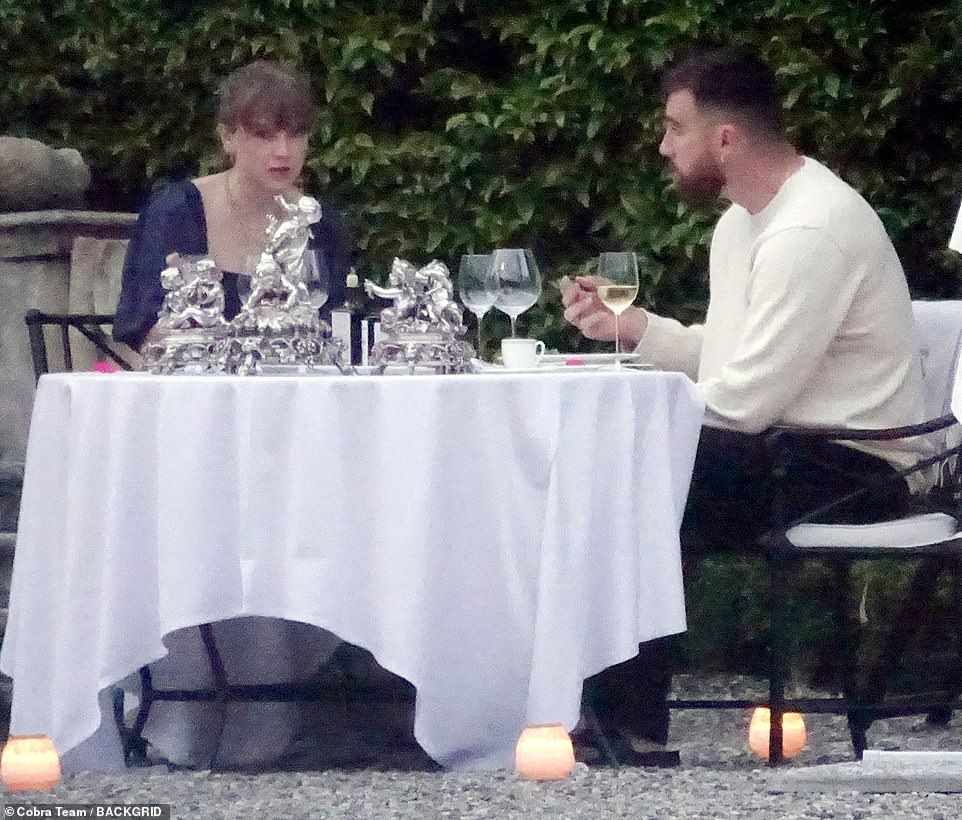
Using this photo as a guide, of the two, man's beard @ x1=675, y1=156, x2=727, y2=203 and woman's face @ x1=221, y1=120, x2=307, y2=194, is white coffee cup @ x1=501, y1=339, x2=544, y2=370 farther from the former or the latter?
woman's face @ x1=221, y1=120, x2=307, y2=194

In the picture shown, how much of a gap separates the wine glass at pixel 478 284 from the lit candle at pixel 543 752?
0.80 meters

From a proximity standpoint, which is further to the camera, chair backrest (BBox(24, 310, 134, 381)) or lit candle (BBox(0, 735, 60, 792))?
chair backrest (BBox(24, 310, 134, 381))

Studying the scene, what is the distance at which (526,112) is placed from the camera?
6039mm

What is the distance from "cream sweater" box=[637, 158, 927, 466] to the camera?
3857 millimetres

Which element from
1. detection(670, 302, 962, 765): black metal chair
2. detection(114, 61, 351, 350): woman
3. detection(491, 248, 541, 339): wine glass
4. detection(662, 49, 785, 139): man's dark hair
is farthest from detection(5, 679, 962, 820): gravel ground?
detection(662, 49, 785, 139): man's dark hair

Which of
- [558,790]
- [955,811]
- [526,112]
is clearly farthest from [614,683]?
[526,112]

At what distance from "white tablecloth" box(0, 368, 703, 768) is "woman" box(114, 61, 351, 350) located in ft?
3.19

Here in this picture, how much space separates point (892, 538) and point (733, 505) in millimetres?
344

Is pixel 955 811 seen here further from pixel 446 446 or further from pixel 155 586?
pixel 155 586

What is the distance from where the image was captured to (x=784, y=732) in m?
4.07

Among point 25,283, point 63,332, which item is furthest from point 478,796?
point 25,283

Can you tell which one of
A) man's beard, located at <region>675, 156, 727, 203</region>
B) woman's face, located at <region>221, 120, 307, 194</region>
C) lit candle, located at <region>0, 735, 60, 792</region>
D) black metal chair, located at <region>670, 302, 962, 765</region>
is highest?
woman's face, located at <region>221, 120, 307, 194</region>

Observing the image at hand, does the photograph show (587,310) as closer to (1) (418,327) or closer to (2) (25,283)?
(1) (418,327)

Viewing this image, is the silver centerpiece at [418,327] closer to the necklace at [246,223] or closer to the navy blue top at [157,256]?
the navy blue top at [157,256]
